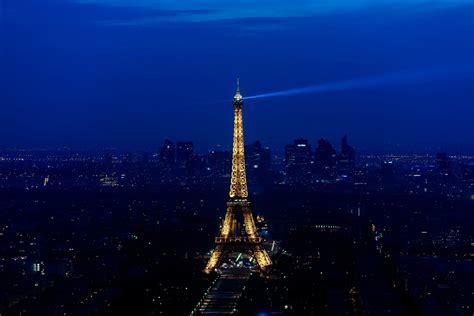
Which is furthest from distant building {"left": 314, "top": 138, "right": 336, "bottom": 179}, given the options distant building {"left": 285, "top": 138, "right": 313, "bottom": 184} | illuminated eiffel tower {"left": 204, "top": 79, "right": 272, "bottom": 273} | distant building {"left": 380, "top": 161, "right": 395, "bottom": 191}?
illuminated eiffel tower {"left": 204, "top": 79, "right": 272, "bottom": 273}

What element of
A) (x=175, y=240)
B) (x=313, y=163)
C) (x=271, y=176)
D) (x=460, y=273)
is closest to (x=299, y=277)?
(x=460, y=273)

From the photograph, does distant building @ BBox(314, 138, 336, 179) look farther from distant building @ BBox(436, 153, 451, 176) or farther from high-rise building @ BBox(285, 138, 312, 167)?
distant building @ BBox(436, 153, 451, 176)

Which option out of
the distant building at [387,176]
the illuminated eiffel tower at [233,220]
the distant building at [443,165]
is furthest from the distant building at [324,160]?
the illuminated eiffel tower at [233,220]

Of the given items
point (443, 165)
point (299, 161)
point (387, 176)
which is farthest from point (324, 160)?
point (443, 165)

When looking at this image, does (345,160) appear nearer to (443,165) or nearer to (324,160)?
(324,160)

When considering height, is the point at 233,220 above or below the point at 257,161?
below

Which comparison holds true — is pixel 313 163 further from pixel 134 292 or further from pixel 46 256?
pixel 134 292

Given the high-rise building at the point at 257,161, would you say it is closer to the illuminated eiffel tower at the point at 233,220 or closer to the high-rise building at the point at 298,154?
the high-rise building at the point at 298,154

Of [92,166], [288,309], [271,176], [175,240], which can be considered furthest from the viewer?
[92,166]
